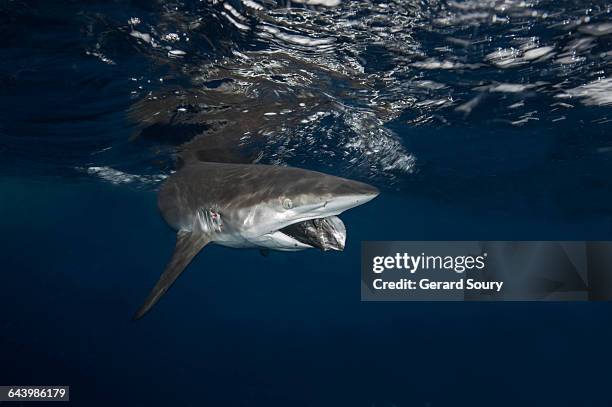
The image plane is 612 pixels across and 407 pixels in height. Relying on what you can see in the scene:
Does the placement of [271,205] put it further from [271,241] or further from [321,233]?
[321,233]

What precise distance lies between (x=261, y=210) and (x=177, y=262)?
4.90 ft

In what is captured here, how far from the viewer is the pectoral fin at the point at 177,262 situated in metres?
4.57

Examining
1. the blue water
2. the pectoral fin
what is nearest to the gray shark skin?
the pectoral fin

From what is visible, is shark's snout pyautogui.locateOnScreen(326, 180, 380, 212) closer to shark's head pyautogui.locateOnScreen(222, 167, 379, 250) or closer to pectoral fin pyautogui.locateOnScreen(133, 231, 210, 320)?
shark's head pyautogui.locateOnScreen(222, 167, 379, 250)

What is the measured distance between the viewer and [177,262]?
17.3 feet

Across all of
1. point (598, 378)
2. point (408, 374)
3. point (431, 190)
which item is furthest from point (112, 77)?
point (598, 378)

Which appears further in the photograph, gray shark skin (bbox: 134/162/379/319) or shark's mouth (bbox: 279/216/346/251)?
shark's mouth (bbox: 279/216/346/251)

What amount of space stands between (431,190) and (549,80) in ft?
59.6

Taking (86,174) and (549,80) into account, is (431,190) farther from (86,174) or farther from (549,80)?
(86,174)

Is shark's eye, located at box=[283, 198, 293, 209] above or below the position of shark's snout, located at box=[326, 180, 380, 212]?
above

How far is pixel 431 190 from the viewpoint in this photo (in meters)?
26.4

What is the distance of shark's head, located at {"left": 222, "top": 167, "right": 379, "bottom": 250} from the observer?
3752 mm

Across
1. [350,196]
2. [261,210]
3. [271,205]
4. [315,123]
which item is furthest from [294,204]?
[315,123]

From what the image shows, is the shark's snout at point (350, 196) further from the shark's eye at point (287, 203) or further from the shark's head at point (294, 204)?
the shark's eye at point (287, 203)
